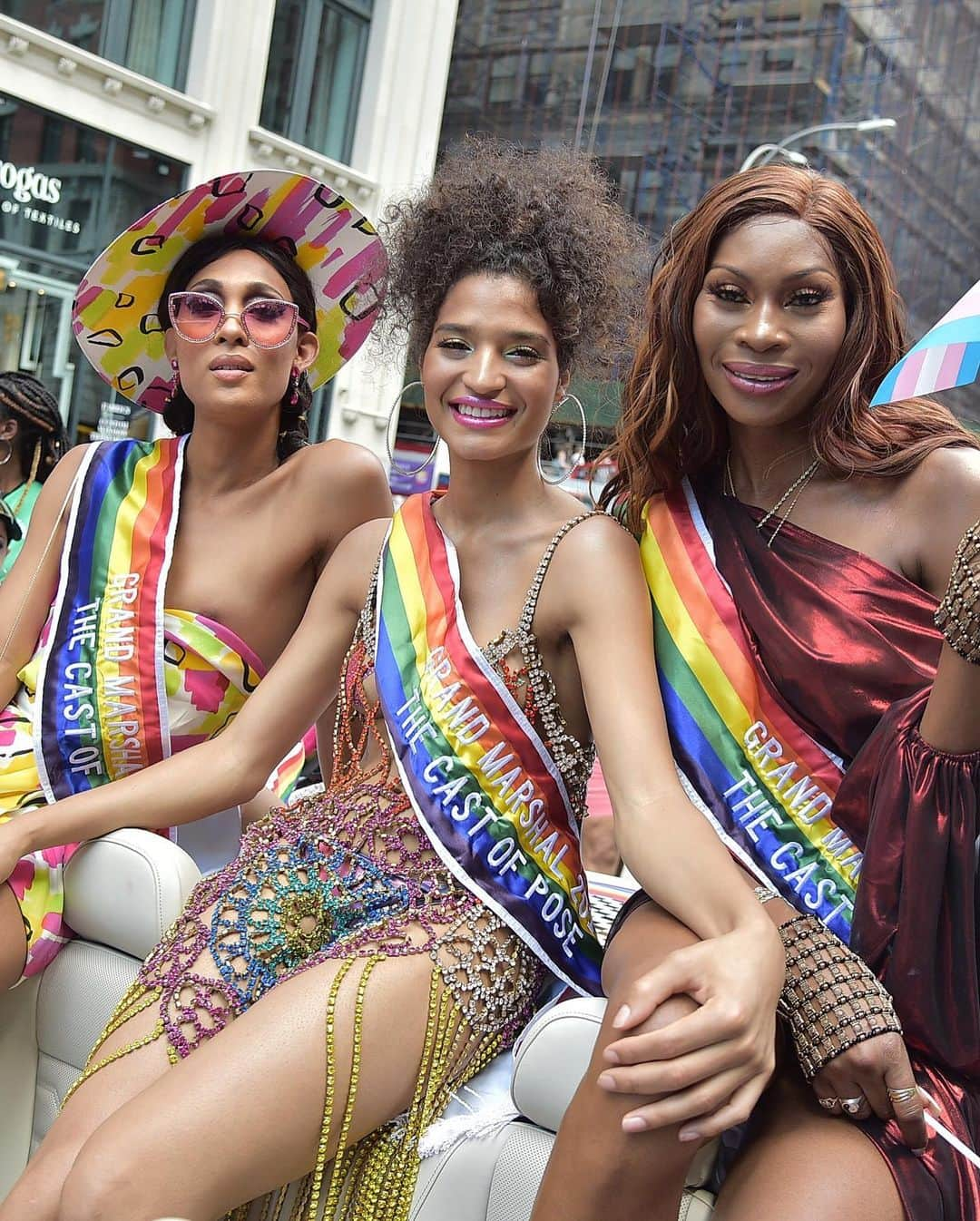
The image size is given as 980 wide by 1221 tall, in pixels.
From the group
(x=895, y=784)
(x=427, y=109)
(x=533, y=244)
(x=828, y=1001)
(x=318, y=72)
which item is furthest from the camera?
(x=427, y=109)

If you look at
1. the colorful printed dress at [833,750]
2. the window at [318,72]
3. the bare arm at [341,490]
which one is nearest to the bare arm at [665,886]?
the colorful printed dress at [833,750]

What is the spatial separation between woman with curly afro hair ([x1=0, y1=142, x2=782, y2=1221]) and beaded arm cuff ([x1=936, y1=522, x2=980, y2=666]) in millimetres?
421

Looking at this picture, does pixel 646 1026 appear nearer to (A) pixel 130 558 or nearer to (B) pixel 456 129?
(A) pixel 130 558

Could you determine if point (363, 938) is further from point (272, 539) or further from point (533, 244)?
point (533, 244)

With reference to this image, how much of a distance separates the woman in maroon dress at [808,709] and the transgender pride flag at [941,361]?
31 cm

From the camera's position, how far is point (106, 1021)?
7.29 feet

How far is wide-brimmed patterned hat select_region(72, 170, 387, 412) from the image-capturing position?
263cm

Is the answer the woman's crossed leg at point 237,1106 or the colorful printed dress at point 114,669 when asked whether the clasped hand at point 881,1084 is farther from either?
the colorful printed dress at point 114,669

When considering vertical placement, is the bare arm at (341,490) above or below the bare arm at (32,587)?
above

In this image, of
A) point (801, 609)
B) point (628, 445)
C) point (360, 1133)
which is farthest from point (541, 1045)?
point (628, 445)

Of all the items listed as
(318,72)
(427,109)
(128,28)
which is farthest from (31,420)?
(427,109)

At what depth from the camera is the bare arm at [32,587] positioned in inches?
104

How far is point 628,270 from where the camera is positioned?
235 cm

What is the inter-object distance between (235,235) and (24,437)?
2332 millimetres
